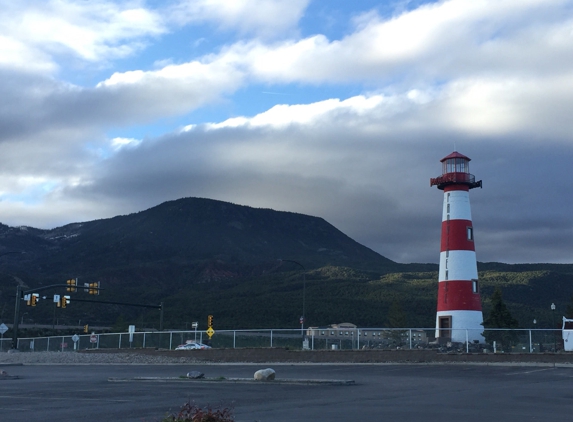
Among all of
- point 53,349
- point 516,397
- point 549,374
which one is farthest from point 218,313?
point 516,397

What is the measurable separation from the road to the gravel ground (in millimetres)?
17444

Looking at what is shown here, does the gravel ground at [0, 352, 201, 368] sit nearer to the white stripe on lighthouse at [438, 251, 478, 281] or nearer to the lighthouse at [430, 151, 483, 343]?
the lighthouse at [430, 151, 483, 343]

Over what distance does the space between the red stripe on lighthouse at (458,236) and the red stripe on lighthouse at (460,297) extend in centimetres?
227

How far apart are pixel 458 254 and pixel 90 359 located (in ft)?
85.4

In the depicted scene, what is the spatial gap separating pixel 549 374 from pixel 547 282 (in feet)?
337

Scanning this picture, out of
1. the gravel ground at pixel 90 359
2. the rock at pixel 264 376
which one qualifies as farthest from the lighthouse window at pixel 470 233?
the rock at pixel 264 376

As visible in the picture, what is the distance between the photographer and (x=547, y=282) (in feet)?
411

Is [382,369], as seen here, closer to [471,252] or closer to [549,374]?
[549,374]

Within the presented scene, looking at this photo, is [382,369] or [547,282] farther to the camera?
[547,282]

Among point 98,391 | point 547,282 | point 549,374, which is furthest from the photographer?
point 547,282

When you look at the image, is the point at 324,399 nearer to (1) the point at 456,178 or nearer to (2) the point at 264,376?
(2) the point at 264,376

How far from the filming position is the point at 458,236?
47.5 meters

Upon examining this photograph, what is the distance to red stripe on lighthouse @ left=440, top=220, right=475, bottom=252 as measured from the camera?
4738 cm

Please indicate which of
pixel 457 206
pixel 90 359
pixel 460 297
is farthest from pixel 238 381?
pixel 457 206
